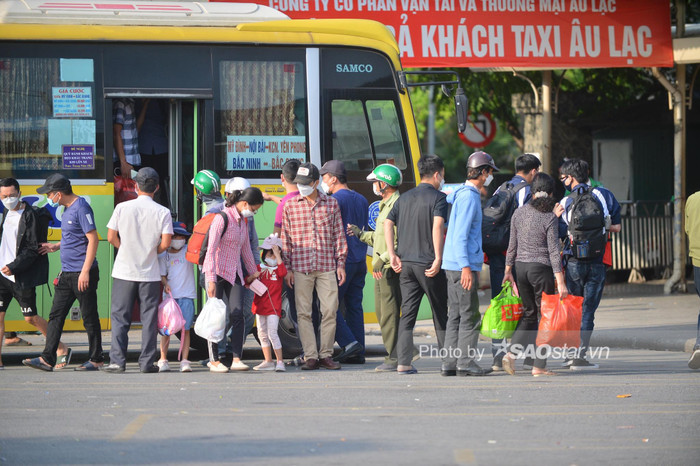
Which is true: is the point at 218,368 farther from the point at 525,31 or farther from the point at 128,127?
the point at 525,31

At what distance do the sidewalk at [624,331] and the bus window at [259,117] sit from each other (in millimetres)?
2222

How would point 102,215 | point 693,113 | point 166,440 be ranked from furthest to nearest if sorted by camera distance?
point 693,113 < point 102,215 < point 166,440

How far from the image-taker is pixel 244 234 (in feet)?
34.9

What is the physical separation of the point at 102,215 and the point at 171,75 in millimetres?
1593

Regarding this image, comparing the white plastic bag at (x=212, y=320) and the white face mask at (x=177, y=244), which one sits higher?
the white face mask at (x=177, y=244)

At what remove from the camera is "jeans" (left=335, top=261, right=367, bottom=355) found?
441 inches

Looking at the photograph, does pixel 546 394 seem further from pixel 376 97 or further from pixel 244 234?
pixel 376 97

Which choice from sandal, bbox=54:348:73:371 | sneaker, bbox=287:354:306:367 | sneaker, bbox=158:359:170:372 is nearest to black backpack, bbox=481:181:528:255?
sneaker, bbox=287:354:306:367

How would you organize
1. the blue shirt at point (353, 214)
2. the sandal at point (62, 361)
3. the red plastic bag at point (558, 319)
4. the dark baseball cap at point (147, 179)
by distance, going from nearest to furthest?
the red plastic bag at point (558, 319) < the dark baseball cap at point (147, 179) < the sandal at point (62, 361) < the blue shirt at point (353, 214)

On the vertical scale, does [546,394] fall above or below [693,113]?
below

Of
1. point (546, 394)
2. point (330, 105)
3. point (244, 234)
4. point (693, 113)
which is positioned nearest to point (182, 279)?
point (244, 234)

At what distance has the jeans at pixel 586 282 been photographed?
10578 mm

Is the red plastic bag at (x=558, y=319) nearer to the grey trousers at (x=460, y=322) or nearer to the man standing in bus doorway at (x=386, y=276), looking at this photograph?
the grey trousers at (x=460, y=322)

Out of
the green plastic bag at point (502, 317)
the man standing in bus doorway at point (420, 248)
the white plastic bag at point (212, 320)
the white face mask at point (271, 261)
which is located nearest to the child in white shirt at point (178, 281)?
the white plastic bag at point (212, 320)
